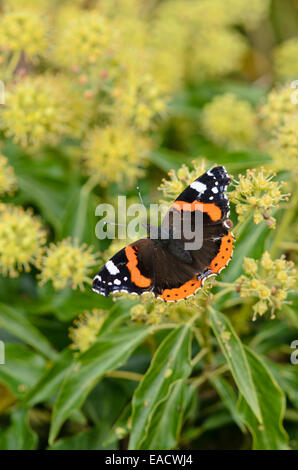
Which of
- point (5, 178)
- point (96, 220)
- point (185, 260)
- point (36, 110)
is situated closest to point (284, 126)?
point (185, 260)

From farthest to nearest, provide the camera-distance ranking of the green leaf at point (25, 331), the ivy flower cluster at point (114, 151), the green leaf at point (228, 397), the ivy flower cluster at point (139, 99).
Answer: the ivy flower cluster at point (114, 151), the ivy flower cluster at point (139, 99), the green leaf at point (25, 331), the green leaf at point (228, 397)

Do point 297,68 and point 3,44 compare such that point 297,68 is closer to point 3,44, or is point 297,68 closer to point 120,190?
point 120,190

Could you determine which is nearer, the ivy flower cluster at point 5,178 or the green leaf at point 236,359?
the green leaf at point 236,359

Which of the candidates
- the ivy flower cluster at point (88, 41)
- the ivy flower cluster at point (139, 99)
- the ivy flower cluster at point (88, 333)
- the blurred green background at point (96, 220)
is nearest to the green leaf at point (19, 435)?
the blurred green background at point (96, 220)

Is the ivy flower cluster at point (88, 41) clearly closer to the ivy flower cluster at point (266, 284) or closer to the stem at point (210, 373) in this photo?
the ivy flower cluster at point (266, 284)

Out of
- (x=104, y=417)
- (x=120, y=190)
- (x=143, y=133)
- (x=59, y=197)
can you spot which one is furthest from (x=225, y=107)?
(x=104, y=417)

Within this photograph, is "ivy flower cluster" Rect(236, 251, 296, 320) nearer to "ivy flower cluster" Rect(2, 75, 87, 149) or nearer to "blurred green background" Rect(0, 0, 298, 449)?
"blurred green background" Rect(0, 0, 298, 449)
